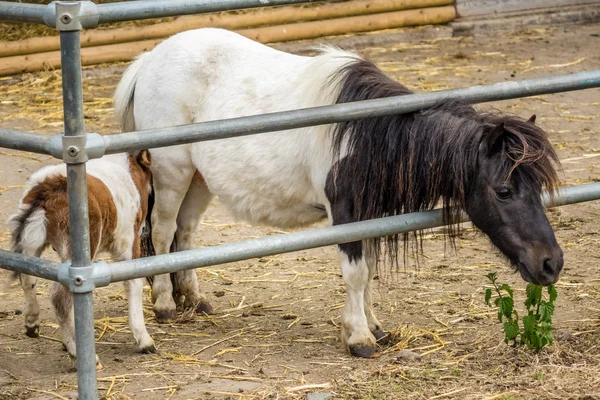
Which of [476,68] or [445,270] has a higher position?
[476,68]

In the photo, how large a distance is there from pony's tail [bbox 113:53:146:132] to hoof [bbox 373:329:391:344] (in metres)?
1.92

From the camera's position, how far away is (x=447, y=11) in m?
11.5

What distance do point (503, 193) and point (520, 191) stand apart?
0.22 feet

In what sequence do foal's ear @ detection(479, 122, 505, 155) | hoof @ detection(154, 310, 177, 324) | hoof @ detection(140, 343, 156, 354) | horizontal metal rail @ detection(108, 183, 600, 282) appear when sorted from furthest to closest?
hoof @ detection(154, 310, 177, 324) → hoof @ detection(140, 343, 156, 354) → foal's ear @ detection(479, 122, 505, 155) → horizontal metal rail @ detection(108, 183, 600, 282)

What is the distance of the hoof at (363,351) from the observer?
14.5 feet

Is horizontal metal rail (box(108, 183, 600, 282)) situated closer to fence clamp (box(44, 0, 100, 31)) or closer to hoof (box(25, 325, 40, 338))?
fence clamp (box(44, 0, 100, 31))

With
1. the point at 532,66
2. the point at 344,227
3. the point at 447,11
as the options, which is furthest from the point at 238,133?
the point at 447,11

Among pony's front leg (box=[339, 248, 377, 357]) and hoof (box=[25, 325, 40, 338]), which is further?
hoof (box=[25, 325, 40, 338])

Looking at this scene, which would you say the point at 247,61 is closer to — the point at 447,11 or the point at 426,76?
the point at 426,76

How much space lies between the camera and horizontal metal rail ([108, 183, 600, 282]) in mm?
3205

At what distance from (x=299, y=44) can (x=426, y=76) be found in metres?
1.71

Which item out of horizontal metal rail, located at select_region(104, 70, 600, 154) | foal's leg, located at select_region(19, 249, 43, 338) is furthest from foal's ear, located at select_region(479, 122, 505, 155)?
foal's leg, located at select_region(19, 249, 43, 338)

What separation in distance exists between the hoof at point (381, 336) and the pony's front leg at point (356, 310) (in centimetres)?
13

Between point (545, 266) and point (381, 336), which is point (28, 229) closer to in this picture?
point (381, 336)
